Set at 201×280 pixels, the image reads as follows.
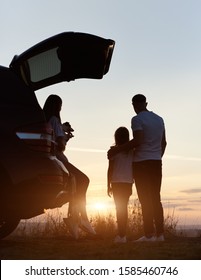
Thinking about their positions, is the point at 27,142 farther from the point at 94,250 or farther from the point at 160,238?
the point at 160,238

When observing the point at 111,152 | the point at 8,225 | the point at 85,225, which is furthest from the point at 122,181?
the point at 8,225

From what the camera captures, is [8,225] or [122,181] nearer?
[8,225]

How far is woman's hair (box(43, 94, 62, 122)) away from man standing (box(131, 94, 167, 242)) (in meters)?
1.04

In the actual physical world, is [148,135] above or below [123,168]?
above

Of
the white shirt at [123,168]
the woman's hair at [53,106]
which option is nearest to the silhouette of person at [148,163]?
the white shirt at [123,168]

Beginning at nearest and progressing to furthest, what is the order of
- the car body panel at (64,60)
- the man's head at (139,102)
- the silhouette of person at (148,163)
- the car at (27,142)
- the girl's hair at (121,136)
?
the car at (27,142), the car body panel at (64,60), the silhouette of person at (148,163), the man's head at (139,102), the girl's hair at (121,136)

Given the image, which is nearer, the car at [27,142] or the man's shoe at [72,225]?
the car at [27,142]

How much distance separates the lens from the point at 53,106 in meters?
9.81

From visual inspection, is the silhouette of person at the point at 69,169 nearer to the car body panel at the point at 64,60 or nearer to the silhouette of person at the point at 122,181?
the silhouette of person at the point at 122,181

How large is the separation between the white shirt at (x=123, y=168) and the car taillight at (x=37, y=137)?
2.28 m

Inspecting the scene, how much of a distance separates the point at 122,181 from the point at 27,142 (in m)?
2.54

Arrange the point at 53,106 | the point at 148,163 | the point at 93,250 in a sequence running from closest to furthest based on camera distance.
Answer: the point at 93,250 < the point at 148,163 < the point at 53,106

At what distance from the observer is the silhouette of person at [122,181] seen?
972 cm

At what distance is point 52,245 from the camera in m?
8.99
